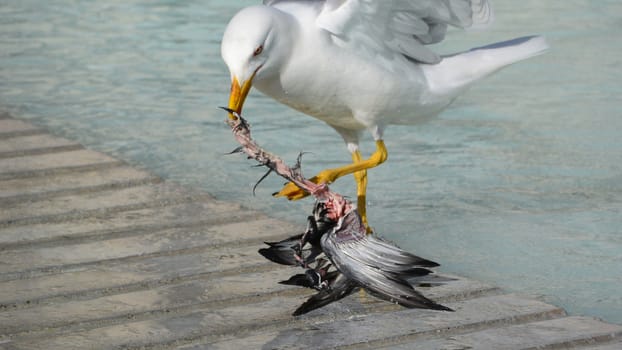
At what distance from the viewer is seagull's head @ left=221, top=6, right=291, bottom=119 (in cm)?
375

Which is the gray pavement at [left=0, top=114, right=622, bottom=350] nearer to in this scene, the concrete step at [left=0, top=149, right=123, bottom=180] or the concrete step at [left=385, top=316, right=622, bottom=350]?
the concrete step at [left=385, top=316, right=622, bottom=350]

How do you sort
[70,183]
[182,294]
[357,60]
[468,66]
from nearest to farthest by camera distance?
[182,294], [357,60], [468,66], [70,183]

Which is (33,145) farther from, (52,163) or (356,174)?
(356,174)

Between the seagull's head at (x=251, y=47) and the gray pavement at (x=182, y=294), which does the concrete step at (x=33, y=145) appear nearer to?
the gray pavement at (x=182, y=294)

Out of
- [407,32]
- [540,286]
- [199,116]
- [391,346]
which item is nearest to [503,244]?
[540,286]

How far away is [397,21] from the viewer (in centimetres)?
427

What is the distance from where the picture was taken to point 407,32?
4297 millimetres

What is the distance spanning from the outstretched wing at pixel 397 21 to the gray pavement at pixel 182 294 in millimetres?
751

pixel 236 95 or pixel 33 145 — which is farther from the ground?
pixel 236 95

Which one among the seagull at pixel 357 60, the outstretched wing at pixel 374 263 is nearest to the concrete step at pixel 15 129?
the seagull at pixel 357 60

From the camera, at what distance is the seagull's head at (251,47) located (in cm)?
375

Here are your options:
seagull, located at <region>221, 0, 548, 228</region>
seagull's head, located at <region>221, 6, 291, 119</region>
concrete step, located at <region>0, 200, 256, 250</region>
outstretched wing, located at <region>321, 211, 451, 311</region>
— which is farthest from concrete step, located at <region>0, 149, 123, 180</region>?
outstretched wing, located at <region>321, 211, 451, 311</region>

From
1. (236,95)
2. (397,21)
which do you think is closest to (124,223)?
(236,95)

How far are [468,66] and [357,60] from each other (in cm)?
49
